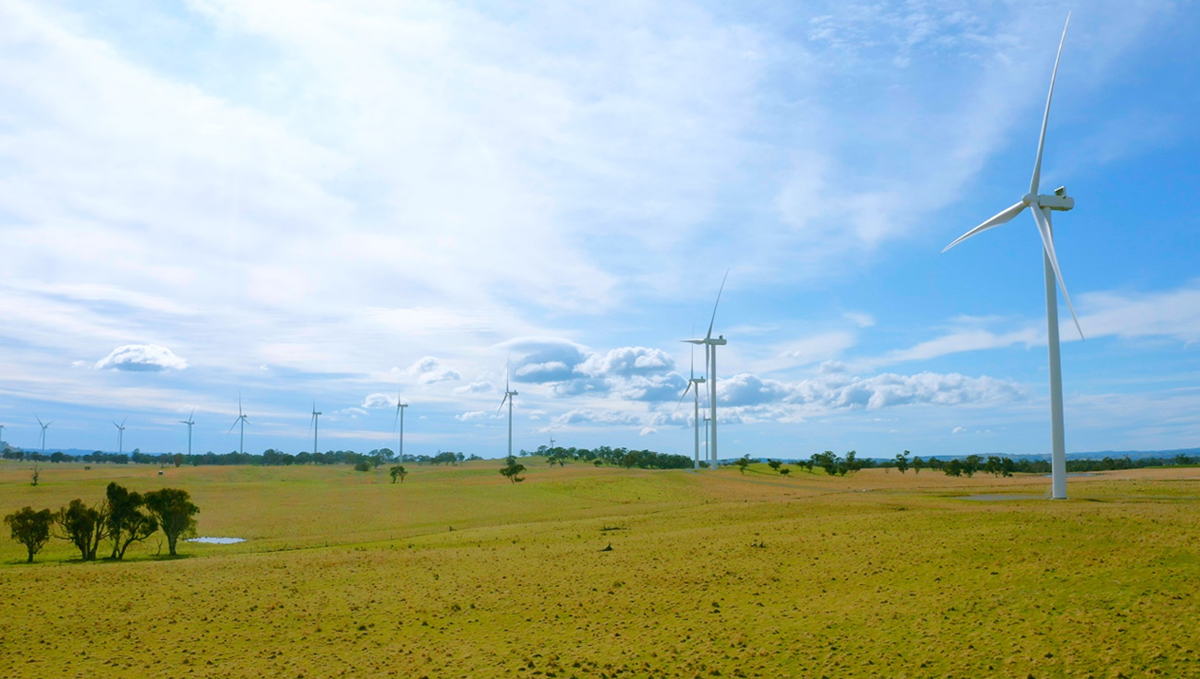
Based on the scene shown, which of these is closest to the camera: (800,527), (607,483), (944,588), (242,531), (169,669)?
(169,669)

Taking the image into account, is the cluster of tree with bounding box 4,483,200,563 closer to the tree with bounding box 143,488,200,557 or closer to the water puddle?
the tree with bounding box 143,488,200,557

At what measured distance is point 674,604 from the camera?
22.6m

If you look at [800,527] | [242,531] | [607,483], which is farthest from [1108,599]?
[607,483]

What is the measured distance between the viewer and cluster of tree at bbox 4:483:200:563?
39.3 m

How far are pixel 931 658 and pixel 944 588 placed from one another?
5902mm

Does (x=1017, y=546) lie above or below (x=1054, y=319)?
below

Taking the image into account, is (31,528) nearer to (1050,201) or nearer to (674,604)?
(674,604)

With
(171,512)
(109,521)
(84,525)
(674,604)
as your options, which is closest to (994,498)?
(674,604)

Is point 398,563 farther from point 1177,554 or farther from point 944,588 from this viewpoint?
point 1177,554

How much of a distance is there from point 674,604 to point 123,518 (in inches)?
1340

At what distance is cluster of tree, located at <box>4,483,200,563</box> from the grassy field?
4.71 feet

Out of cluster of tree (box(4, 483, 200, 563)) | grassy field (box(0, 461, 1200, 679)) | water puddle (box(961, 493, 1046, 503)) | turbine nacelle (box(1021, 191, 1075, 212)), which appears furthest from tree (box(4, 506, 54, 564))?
turbine nacelle (box(1021, 191, 1075, 212))

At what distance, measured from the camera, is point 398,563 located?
32.2m

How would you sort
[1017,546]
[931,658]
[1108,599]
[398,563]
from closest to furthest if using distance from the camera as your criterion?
1. [931,658]
2. [1108,599]
3. [1017,546]
4. [398,563]
